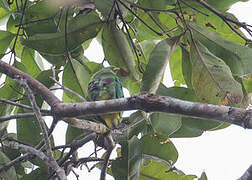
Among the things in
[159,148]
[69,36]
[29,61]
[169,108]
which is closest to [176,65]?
[159,148]

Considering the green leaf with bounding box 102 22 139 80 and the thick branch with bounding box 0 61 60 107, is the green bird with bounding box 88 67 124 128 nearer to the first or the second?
the green leaf with bounding box 102 22 139 80

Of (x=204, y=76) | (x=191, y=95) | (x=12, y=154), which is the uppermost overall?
(x=204, y=76)

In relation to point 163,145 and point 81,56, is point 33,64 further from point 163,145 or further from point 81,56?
point 163,145

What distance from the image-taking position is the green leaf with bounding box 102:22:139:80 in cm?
182

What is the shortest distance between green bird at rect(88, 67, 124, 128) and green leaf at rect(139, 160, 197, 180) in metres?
0.42

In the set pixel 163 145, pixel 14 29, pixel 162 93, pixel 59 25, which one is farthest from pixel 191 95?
pixel 14 29

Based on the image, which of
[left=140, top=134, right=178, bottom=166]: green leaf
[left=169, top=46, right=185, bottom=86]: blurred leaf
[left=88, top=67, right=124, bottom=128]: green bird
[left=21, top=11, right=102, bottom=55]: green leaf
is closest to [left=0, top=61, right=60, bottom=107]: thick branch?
[left=21, top=11, right=102, bottom=55]: green leaf

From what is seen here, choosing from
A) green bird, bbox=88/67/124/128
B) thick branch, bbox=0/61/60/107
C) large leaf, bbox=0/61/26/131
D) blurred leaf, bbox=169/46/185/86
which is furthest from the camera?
green bird, bbox=88/67/124/128

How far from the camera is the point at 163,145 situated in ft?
6.01

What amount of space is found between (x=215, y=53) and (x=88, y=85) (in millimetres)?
677

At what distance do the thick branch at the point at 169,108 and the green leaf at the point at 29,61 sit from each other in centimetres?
92

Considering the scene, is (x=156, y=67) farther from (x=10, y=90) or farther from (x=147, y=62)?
(x=10, y=90)

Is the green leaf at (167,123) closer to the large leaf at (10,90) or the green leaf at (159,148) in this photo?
the green leaf at (159,148)

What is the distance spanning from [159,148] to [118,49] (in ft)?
1.54
